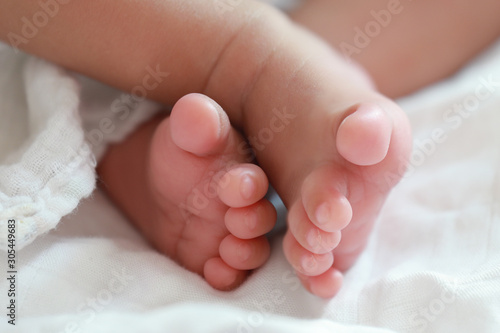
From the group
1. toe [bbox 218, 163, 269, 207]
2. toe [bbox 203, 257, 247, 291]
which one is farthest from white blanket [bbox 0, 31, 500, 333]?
toe [bbox 218, 163, 269, 207]

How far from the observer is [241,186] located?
1.74 feet

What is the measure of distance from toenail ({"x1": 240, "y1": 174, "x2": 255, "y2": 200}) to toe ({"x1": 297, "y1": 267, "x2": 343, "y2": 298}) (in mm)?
114

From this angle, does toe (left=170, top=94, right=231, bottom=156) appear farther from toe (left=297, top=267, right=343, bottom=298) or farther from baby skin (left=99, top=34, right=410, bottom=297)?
toe (left=297, top=267, right=343, bottom=298)

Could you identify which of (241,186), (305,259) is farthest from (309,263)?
(241,186)

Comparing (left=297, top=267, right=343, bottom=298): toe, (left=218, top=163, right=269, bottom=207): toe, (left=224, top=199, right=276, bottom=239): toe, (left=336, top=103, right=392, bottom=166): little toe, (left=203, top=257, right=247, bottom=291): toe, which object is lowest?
(left=203, top=257, right=247, bottom=291): toe

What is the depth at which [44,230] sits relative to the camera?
0.56m

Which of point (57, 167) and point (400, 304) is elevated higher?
point (400, 304)

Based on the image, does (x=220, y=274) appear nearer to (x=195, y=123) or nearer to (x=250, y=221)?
(x=250, y=221)

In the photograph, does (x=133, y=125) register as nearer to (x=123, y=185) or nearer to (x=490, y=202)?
(x=123, y=185)

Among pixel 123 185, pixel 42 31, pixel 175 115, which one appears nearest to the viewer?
pixel 175 115

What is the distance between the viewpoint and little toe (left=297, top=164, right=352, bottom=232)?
482mm

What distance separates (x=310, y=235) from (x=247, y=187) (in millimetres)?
86

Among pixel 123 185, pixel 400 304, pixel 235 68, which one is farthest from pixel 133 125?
pixel 400 304

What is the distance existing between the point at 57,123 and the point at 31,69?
0.37 feet
